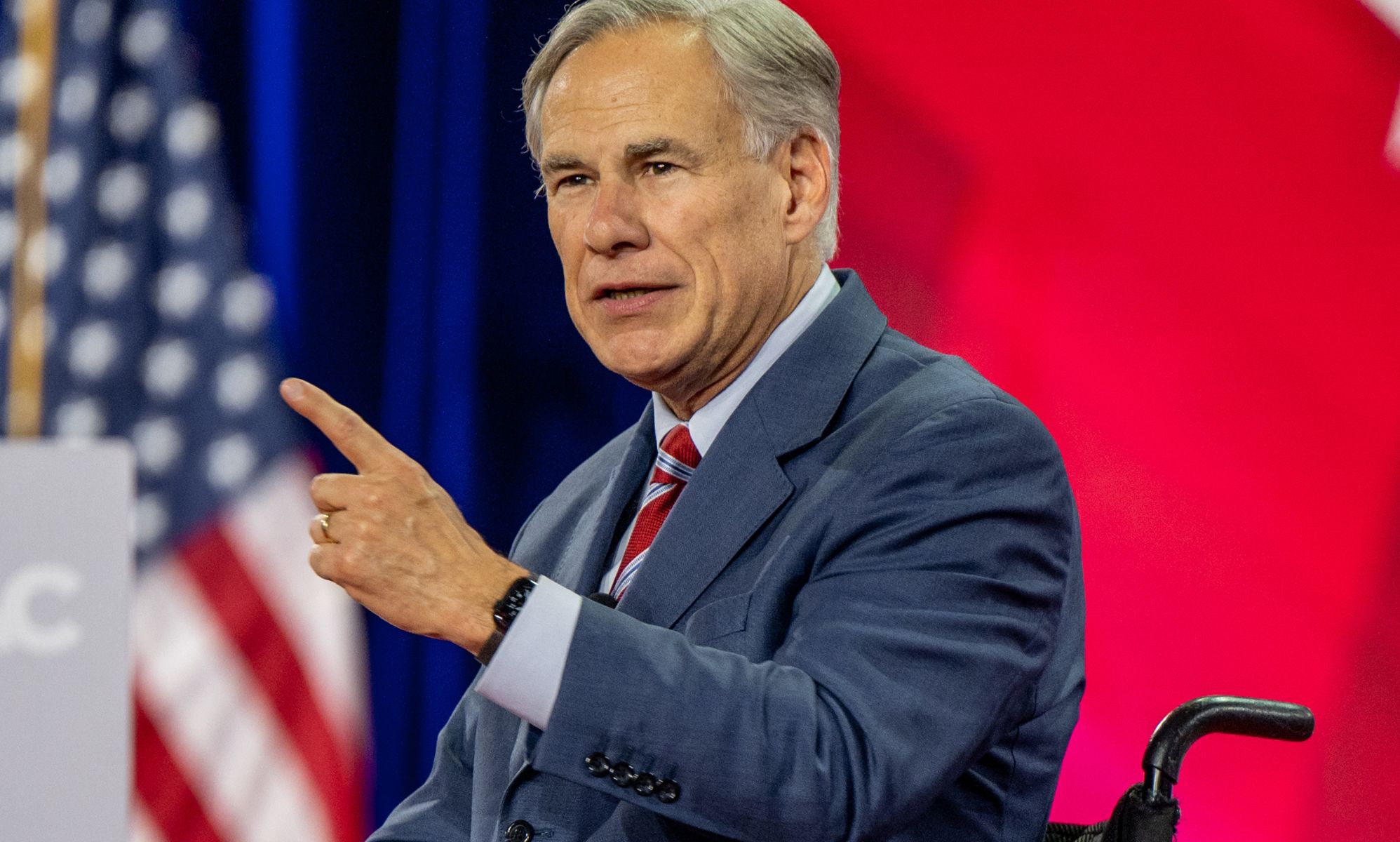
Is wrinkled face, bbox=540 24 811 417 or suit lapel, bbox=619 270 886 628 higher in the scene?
wrinkled face, bbox=540 24 811 417

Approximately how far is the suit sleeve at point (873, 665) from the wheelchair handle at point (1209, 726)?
5.5 inches

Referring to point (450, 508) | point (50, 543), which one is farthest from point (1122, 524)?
point (50, 543)

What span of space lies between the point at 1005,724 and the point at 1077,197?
134 cm

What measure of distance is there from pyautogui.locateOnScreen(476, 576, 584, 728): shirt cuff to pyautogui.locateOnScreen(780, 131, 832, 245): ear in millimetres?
670

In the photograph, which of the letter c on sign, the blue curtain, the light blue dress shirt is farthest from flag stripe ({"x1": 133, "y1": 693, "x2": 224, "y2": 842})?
the light blue dress shirt

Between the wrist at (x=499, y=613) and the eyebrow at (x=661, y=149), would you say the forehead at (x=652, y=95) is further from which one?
the wrist at (x=499, y=613)

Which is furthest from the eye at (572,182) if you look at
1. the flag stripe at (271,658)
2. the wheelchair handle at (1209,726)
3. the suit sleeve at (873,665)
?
the flag stripe at (271,658)

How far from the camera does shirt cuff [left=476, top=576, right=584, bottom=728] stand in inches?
44.4

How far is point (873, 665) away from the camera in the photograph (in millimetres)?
1186

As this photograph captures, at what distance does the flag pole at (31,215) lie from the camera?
9.87ft

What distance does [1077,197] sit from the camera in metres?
2.40

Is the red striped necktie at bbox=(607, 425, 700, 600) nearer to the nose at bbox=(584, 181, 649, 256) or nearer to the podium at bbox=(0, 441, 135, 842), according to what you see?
the nose at bbox=(584, 181, 649, 256)

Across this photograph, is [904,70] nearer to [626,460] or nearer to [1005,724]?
[626,460]

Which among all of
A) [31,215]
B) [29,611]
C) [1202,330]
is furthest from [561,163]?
[31,215]
